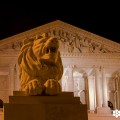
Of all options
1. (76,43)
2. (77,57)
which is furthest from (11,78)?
(76,43)

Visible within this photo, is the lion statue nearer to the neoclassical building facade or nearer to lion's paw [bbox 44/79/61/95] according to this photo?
lion's paw [bbox 44/79/61/95]

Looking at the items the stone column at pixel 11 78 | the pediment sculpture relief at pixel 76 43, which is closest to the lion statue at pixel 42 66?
the stone column at pixel 11 78

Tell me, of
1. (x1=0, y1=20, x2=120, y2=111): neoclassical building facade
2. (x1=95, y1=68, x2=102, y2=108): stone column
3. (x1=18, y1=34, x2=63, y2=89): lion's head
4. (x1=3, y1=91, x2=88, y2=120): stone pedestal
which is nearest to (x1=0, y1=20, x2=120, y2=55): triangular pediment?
(x1=0, y1=20, x2=120, y2=111): neoclassical building facade

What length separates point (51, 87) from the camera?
646cm

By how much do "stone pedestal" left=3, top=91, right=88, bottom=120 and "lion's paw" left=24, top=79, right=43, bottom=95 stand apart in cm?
14

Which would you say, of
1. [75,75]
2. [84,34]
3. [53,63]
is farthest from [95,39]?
[53,63]

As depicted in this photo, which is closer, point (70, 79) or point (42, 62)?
point (42, 62)

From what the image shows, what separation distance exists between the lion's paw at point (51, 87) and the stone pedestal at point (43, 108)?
0.13 metres

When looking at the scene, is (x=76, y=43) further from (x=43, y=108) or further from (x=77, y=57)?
(x=43, y=108)

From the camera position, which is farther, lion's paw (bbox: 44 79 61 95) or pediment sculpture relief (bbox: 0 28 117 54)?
pediment sculpture relief (bbox: 0 28 117 54)

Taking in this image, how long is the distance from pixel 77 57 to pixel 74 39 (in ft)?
5.83

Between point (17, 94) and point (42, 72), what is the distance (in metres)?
0.61

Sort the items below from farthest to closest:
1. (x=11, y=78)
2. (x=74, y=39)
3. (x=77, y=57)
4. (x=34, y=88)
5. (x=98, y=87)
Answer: (x=74, y=39) < (x=77, y=57) < (x=98, y=87) < (x=11, y=78) < (x=34, y=88)

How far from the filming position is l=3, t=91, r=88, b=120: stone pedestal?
599 centimetres
